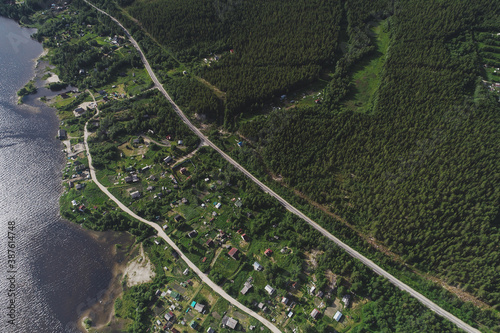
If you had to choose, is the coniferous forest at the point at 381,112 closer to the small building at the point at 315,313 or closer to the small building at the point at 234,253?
the small building at the point at 315,313

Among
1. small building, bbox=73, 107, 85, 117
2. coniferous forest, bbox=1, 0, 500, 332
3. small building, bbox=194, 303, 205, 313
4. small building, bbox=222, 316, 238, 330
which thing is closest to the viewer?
small building, bbox=222, 316, 238, 330

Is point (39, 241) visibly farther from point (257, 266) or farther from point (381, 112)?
point (381, 112)

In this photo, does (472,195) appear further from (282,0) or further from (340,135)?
(282,0)

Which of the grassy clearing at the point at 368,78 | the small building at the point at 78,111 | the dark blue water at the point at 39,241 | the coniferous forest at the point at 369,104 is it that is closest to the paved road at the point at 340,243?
the coniferous forest at the point at 369,104

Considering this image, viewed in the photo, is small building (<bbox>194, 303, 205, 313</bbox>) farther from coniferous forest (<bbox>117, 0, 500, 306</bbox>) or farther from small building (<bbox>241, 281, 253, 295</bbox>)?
coniferous forest (<bbox>117, 0, 500, 306</bbox>)

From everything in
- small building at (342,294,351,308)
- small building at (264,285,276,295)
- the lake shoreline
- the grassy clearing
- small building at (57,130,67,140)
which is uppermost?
the grassy clearing

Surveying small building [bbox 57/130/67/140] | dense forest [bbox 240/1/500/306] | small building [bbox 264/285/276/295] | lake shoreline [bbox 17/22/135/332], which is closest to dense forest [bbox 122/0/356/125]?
dense forest [bbox 240/1/500/306]
